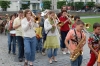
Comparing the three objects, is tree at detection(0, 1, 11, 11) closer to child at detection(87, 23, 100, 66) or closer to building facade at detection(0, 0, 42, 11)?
building facade at detection(0, 0, 42, 11)

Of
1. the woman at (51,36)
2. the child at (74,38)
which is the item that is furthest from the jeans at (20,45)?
the child at (74,38)

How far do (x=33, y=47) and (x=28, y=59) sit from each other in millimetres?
447

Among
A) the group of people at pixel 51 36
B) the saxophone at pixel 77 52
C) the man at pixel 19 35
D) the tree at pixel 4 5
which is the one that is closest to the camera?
the saxophone at pixel 77 52

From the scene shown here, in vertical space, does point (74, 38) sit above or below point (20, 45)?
above

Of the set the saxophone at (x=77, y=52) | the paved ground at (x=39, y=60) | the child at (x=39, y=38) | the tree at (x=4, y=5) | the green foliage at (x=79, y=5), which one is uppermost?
the saxophone at (x=77, y=52)

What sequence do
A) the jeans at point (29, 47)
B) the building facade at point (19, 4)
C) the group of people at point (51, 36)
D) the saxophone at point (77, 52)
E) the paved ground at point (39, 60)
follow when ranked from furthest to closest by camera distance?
the building facade at point (19, 4)
the paved ground at point (39, 60)
the jeans at point (29, 47)
the group of people at point (51, 36)
the saxophone at point (77, 52)

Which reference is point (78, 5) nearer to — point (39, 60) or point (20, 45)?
point (39, 60)

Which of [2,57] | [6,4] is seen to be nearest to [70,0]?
[6,4]

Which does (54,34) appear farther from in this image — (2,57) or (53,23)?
(2,57)

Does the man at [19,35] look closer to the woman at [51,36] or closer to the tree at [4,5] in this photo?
the woman at [51,36]

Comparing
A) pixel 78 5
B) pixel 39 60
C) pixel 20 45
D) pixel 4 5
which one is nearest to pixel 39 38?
pixel 39 60

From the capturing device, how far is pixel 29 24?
984 cm

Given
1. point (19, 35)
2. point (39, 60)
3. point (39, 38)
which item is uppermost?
point (19, 35)

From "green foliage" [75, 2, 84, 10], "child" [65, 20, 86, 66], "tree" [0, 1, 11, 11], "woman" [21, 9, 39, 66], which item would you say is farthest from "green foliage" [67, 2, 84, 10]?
"child" [65, 20, 86, 66]
